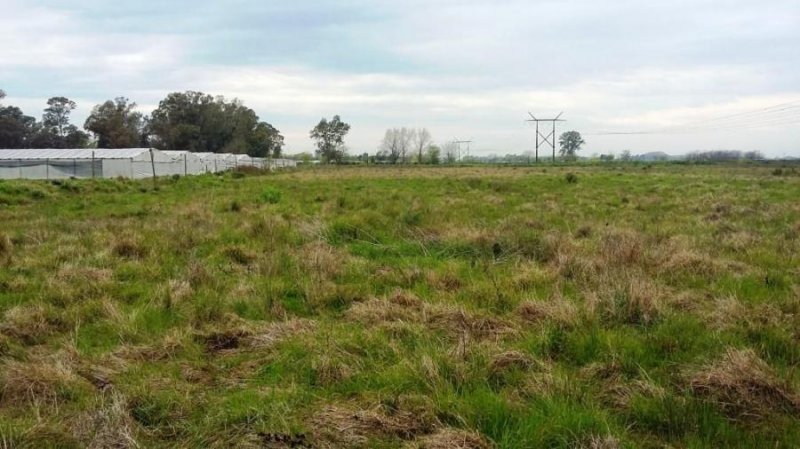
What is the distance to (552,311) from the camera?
5.51 meters

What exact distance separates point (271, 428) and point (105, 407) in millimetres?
1176

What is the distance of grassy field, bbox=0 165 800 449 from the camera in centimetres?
349

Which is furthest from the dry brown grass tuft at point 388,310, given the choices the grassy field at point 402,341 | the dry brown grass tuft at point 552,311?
the dry brown grass tuft at point 552,311

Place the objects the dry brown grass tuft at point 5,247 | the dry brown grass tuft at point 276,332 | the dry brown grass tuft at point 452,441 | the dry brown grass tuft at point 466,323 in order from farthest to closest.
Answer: the dry brown grass tuft at point 5,247, the dry brown grass tuft at point 466,323, the dry brown grass tuft at point 276,332, the dry brown grass tuft at point 452,441

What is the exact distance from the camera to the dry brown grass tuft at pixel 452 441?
3.21m

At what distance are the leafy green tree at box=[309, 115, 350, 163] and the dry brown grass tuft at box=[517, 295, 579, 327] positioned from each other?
11127 centimetres

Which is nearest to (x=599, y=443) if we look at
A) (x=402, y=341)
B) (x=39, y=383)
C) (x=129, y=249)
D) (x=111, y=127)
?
(x=402, y=341)

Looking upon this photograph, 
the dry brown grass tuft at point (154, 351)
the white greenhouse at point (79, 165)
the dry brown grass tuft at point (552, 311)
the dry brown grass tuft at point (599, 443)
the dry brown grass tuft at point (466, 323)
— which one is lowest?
the dry brown grass tuft at point (599, 443)

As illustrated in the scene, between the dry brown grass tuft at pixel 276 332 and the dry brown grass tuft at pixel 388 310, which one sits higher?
the dry brown grass tuft at pixel 388 310

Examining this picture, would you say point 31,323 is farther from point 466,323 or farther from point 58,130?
point 58,130

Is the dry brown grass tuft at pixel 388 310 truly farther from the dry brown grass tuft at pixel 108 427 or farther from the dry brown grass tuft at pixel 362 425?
the dry brown grass tuft at pixel 108 427

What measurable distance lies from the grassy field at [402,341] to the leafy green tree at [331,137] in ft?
352

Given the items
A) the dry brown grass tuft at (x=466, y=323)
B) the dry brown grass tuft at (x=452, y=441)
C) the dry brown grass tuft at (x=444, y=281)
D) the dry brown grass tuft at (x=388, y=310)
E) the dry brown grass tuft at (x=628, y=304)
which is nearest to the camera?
the dry brown grass tuft at (x=452, y=441)

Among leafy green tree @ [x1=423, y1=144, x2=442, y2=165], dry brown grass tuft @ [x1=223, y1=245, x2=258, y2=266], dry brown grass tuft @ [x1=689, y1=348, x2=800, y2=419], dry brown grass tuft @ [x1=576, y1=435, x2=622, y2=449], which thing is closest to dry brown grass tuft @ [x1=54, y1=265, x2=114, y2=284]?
dry brown grass tuft @ [x1=223, y1=245, x2=258, y2=266]
